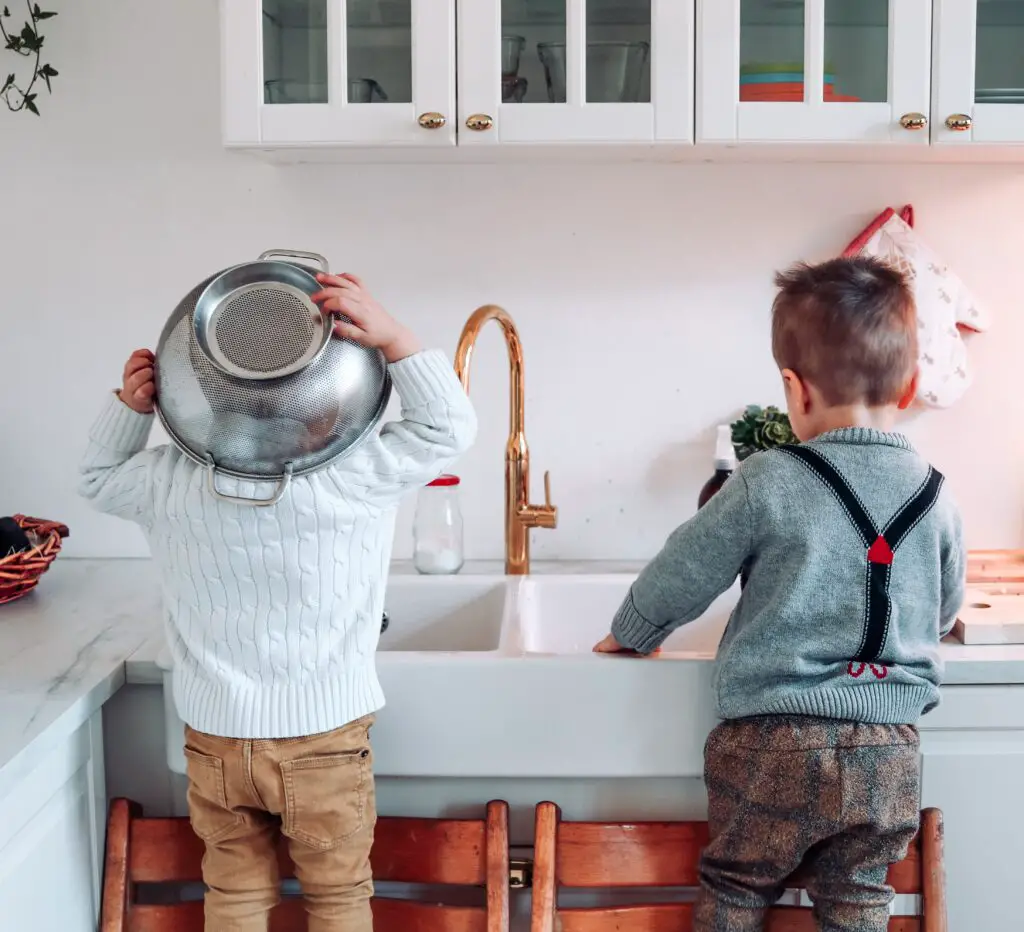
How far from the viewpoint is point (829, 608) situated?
3.67 ft

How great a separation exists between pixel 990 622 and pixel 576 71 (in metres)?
0.84

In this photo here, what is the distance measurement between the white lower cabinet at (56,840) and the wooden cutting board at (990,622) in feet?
3.28

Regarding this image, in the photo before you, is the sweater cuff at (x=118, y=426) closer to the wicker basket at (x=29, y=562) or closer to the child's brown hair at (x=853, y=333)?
the wicker basket at (x=29, y=562)

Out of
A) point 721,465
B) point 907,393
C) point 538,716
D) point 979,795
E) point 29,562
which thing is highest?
point 907,393

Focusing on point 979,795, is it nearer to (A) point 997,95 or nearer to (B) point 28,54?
(A) point 997,95

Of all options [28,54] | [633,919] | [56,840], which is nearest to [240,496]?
[56,840]

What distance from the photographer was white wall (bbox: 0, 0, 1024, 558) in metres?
1.74

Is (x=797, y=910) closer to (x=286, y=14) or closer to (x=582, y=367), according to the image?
(x=582, y=367)

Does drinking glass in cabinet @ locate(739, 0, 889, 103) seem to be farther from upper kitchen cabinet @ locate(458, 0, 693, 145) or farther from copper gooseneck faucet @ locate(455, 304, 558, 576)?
copper gooseneck faucet @ locate(455, 304, 558, 576)

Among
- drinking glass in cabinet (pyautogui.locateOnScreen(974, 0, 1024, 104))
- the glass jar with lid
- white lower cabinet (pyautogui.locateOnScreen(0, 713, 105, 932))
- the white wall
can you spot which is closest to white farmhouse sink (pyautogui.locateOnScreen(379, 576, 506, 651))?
the glass jar with lid

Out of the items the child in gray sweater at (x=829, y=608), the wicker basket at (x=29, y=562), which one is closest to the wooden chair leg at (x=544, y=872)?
the child in gray sweater at (x=829, y=608)

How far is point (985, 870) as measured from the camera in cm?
133

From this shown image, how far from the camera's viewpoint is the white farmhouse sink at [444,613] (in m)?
1.62

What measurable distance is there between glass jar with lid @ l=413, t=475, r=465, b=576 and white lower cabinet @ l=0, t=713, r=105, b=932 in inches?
20.9
